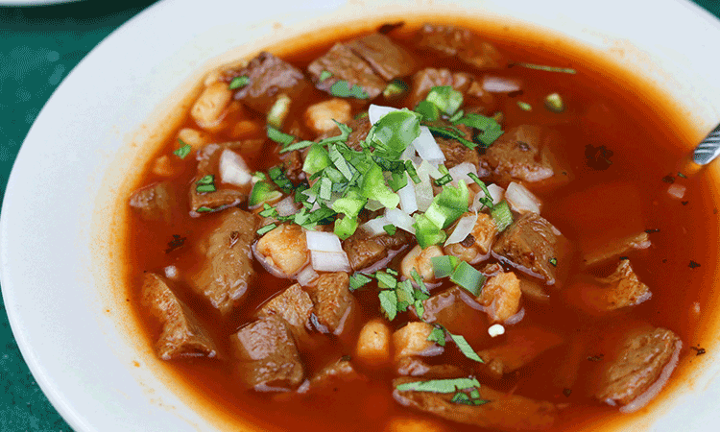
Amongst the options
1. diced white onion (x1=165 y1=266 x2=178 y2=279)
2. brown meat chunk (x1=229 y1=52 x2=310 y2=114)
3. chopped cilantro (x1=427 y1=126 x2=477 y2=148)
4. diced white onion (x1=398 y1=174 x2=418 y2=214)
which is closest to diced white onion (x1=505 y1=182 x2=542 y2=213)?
chopped cilantro (x1=427 y1=126 x2=477 y2=148)

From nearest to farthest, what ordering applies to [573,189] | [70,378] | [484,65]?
[70,378], [573,189], [484,65]

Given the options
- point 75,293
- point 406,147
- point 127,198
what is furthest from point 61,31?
point 406,147

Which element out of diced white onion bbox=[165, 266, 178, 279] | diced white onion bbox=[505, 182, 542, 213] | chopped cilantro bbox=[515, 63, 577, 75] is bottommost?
diced white onion bbox=[165, 266, 178, 279]

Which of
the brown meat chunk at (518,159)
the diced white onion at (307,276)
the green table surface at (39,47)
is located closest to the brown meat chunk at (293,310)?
the diced white onion at (307,276)

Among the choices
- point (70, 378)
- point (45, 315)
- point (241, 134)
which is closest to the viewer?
point (70, 378)

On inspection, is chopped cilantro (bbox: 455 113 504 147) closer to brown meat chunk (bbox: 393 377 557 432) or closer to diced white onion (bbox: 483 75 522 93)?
diced white onion (bbox: 483 75 522 93)

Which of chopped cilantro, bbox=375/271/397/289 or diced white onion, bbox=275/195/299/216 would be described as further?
diced white onion, bbox=275/195/299/216

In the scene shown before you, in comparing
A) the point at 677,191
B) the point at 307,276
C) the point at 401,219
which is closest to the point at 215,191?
the point at 307,276

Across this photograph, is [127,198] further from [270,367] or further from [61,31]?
[61,31]

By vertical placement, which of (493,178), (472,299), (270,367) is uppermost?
(493,178)
